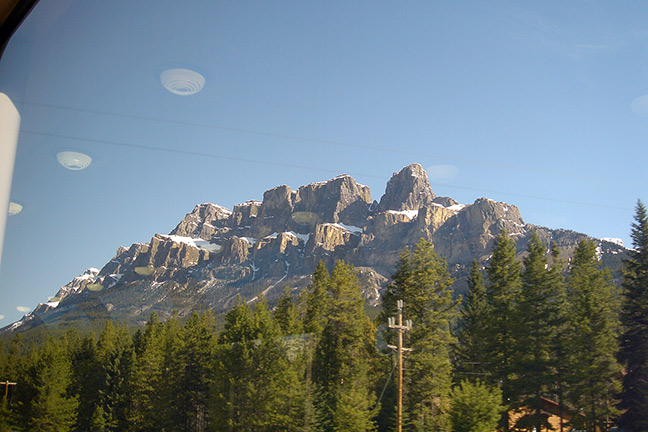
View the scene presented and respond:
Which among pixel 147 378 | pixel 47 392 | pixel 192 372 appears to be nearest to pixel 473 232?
pixel 192 372

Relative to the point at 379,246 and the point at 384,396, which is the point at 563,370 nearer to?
the point at 384,396

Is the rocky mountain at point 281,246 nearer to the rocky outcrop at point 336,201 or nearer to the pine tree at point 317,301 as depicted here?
the rocky outcrop at point 336,201

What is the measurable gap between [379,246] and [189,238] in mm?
5067

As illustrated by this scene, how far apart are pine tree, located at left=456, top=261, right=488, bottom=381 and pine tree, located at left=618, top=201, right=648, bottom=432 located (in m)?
3.80

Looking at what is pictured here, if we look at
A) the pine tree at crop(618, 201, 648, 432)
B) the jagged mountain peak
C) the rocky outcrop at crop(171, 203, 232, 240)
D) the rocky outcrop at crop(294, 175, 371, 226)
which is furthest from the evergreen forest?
the rocky outcrop at crop(171, 203, 232, 240)

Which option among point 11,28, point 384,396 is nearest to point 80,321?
point 384,396

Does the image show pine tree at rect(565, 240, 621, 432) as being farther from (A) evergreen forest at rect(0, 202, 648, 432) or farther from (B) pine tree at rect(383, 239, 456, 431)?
(B) pine tree at rect(383, 239, 456, 431)

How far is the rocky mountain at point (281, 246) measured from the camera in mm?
9305

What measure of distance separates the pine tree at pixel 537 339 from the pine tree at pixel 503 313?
0.51ft

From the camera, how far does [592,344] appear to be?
6.37 metres

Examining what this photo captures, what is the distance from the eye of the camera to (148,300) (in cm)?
1133

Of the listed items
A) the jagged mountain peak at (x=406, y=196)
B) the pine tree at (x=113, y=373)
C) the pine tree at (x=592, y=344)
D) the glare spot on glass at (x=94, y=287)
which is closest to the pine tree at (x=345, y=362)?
the jagged mountain peak at (x=406, y=196)

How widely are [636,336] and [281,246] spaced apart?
10868 mm

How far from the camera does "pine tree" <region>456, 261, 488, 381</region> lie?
9.07 metres
